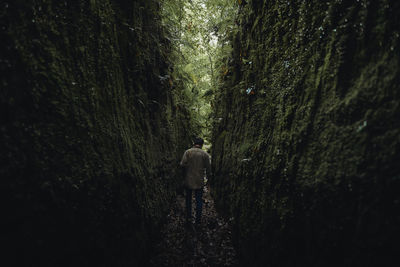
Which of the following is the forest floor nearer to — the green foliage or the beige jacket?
the beige jacket

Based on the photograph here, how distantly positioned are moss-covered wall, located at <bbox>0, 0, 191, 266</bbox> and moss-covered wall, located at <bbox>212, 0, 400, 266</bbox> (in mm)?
2414

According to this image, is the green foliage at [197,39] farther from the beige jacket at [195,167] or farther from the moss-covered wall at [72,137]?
the beige jacket at [195,167]

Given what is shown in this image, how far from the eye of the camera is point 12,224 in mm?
1740

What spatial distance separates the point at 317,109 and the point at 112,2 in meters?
4.19

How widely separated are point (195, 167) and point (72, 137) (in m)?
4.13

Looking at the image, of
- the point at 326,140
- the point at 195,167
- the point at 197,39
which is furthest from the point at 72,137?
the point at 197,39

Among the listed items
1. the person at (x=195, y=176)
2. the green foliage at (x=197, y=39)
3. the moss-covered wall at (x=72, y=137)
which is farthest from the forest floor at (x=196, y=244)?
the green foliage at (x=197, y=39)

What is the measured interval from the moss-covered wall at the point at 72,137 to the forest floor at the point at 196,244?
2.12 ft

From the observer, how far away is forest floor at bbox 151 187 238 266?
469 cm

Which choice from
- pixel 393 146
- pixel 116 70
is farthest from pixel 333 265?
pixel 116 70

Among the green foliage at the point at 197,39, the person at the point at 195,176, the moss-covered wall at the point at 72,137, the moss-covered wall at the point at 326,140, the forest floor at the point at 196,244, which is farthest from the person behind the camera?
the green foliage at the point at 197,39

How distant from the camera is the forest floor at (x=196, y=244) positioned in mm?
4691

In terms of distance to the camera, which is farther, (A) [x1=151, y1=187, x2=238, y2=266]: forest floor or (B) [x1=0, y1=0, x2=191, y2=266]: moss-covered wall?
(A) [x1=151, y1=187, x2=238, y2=266]: forest floor

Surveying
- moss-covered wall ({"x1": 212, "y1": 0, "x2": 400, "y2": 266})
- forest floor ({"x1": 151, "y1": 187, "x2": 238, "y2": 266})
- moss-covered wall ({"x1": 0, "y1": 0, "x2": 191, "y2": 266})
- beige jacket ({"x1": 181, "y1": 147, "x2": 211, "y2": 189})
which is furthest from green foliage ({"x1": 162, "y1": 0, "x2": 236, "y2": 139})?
forest floor ({"x1": 151, "y1": 187, "x2": 238, "y2": 266})
